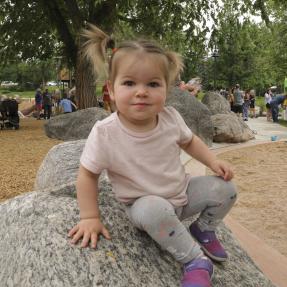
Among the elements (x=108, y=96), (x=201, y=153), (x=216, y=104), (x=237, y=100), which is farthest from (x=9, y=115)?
(x=201, y=153)

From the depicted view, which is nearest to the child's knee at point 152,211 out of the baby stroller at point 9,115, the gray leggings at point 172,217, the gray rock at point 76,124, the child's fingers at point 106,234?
the gray leggings at point 172,217

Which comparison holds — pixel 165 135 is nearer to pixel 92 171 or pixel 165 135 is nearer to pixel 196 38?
pixel 92 171

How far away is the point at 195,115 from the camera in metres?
12.3

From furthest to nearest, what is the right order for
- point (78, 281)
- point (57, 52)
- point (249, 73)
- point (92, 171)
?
point (249, 73)
point (57, 52)
point (92, 171)
point (78, 281)

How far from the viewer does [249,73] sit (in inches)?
1715

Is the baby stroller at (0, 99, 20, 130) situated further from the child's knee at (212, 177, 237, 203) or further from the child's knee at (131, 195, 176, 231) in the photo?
the child's knee at (131, 195, 176, 231)

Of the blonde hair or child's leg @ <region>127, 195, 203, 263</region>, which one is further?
the blonde hair

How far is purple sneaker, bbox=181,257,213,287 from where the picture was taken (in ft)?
7.79

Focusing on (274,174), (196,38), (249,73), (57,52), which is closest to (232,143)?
(274,174)

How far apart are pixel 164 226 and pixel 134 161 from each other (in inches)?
14.3

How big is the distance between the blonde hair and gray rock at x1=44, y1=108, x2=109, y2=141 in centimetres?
911

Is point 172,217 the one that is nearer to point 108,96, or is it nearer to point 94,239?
point 94,239

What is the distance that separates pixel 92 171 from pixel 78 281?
564 mm

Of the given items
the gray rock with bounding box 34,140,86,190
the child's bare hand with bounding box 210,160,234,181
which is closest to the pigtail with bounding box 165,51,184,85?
the child's bare hand with bounding box 210,160,234,181
